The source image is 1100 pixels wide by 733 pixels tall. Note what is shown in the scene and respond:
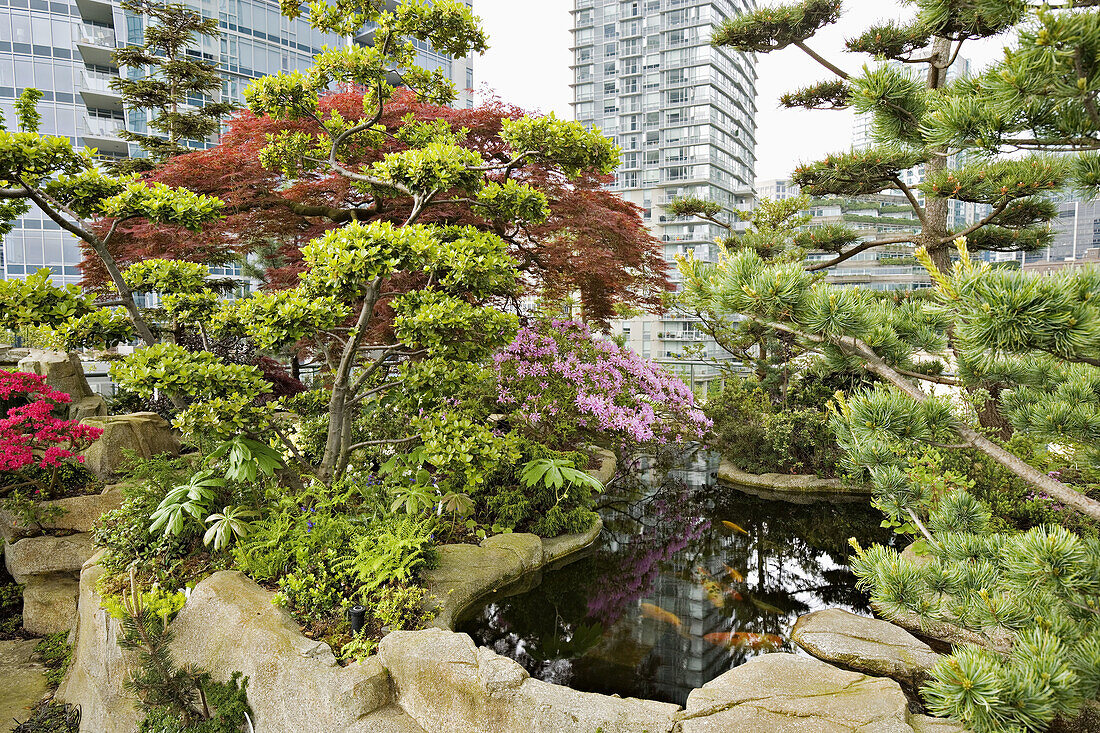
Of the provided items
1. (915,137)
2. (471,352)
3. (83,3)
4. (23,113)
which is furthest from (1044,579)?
(83,3)

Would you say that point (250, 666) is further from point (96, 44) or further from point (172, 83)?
point (96, 44)

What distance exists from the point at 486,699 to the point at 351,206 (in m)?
4.58

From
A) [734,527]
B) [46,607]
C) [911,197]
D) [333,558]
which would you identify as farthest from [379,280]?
[911,197]

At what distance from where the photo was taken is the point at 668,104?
34.6 m

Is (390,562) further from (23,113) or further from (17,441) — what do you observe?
(23,113)

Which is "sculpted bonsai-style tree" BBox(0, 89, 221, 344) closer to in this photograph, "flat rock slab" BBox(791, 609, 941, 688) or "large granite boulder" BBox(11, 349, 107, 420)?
"large granite boulder" BBox(11, 349, 107, 420)

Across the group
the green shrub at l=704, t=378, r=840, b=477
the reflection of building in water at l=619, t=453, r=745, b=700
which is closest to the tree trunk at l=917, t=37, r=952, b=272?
the green shrub at l=704, t=378, r=840, b=477

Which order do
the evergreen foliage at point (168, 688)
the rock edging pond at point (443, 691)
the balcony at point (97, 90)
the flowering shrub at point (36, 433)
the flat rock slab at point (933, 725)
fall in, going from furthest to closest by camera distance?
the balcony at point (97, 90)
the flowering shrub at point (36, 433)
the evergreen foliage at point (168, 688)
the rock edging pond at point (443, 691)
the flat rock slab at point (933, 725)

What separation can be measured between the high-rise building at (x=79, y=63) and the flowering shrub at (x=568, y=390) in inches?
518

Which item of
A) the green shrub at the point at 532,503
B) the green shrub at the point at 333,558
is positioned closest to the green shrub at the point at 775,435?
the green shrub at the point at 532,503

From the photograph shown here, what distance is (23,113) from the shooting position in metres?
3.41

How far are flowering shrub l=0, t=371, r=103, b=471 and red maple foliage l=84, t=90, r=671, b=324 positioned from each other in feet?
5.83

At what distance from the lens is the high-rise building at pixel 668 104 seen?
1307 inches

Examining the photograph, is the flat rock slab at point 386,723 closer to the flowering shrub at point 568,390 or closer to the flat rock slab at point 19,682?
the flat rock slab at point 19,682
